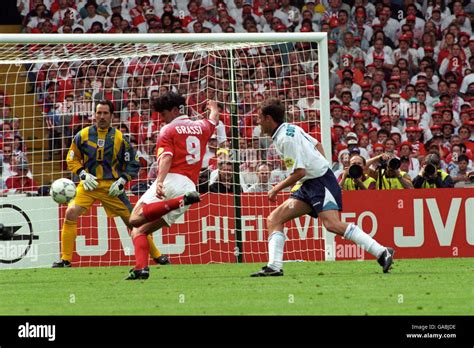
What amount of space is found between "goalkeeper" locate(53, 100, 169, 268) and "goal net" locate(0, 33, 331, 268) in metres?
1.10

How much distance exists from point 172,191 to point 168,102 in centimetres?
96

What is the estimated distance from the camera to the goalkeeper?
14.9m

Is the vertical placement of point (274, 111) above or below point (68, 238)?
above

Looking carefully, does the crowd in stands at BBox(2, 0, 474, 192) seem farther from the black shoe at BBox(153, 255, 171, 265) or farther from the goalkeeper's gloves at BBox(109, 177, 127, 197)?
the goalkeeper's gloves at BBox(109, 177, 127, 197)

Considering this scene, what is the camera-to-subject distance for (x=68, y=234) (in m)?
15.0

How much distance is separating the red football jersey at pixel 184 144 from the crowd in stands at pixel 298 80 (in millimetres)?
4146

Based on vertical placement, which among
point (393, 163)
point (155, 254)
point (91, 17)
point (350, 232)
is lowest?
point (155, 254)

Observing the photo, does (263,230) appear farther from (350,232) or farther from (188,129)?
(350,232)

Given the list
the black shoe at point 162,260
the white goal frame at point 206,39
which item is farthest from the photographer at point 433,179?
the black shoe at point 162,260

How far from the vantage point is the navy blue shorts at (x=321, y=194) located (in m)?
12.0

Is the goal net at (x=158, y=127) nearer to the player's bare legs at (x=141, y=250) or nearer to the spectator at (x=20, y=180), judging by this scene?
the spectator at (x=20, y=180)

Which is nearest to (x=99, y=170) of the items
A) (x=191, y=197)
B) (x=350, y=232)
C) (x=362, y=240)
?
(x=191, y=197)
